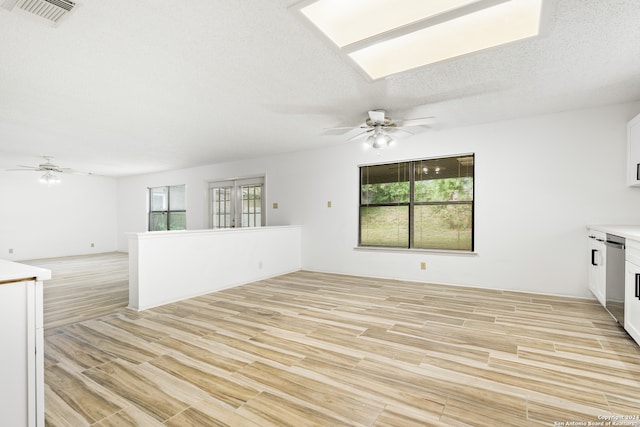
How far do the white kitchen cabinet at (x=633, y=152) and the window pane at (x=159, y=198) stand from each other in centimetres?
945

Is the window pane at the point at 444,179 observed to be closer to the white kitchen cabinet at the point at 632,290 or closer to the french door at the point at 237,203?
the white kitchen cabinet at the point at 632,290

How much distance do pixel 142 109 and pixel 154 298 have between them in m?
2.27

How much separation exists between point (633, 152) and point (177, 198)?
356 inches

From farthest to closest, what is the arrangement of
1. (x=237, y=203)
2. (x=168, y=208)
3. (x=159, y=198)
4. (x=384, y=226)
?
(x=159, y=198) < (x=168, y=208) < (x=237, y=203) < (x=384, y=226)

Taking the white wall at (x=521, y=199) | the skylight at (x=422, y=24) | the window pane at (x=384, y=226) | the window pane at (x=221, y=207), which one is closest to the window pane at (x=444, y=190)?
the white wall at (x=521, y=199)

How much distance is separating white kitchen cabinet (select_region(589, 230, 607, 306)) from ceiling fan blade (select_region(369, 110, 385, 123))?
102 inches

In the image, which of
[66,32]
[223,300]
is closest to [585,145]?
[223,300]

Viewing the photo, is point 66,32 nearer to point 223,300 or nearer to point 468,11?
→ point 468,11

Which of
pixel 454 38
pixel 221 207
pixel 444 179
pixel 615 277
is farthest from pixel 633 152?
pixel 221 207

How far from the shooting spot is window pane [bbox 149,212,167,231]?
29.5ft

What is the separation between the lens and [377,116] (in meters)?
3.61

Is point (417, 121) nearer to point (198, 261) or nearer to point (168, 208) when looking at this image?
point (198, 261)

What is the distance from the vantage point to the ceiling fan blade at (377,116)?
3557 mm

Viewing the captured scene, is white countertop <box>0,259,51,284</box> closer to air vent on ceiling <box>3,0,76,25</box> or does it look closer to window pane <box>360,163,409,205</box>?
air vent on ceiling <box>3,0,76,25</box>
